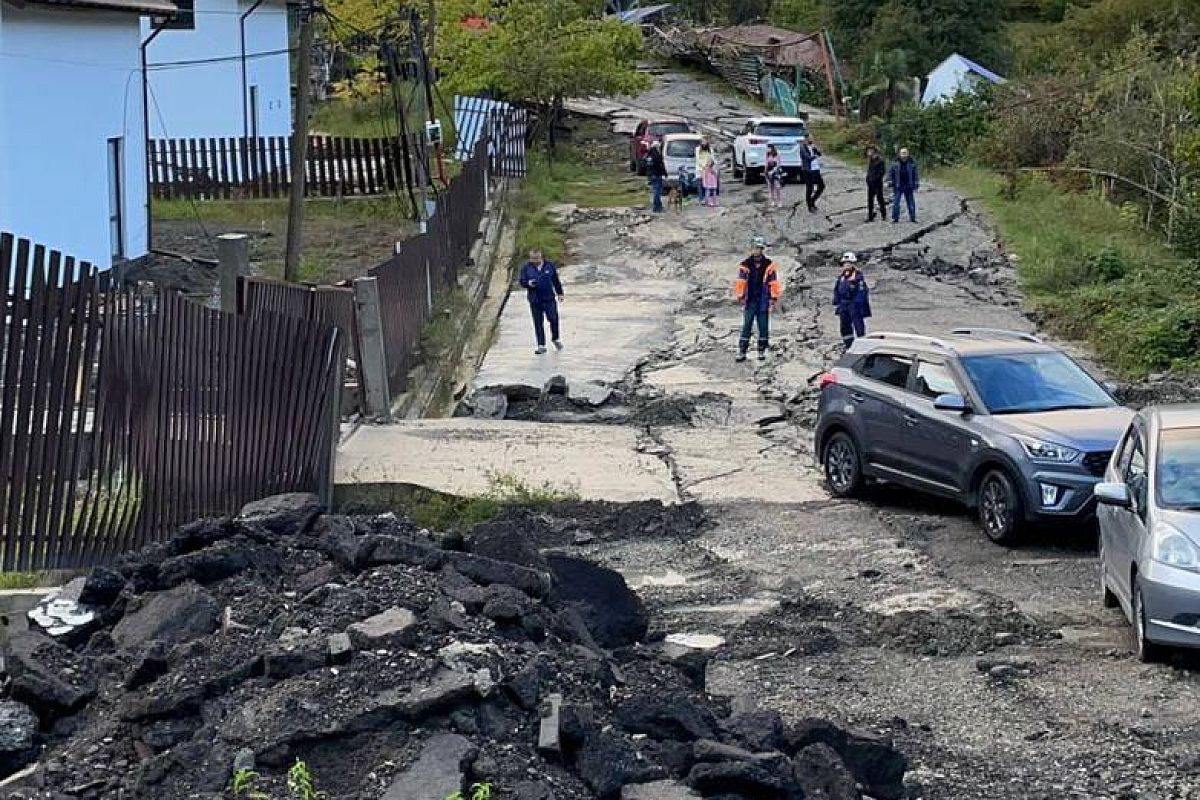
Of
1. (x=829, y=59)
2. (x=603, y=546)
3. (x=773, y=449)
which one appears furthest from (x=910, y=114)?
(x=603, y=546)

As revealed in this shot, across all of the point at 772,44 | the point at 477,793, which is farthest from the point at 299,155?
the point at 772,44

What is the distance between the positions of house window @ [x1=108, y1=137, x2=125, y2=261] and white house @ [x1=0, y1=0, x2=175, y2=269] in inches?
0.6

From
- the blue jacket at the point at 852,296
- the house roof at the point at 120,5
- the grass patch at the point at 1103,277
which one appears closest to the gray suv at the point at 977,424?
the blue jacket at the point at 852,296

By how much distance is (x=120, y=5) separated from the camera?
25.6m

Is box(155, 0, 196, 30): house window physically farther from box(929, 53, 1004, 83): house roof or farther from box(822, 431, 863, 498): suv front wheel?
box(822, 431, 863, 498): suv front wheel

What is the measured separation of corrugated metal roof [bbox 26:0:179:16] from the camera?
23.6 metres

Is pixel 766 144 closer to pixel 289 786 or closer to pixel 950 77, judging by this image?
pixel 950 77

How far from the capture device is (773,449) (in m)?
18.5

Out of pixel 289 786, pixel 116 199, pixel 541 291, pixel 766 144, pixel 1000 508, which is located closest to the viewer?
pixel 289 786

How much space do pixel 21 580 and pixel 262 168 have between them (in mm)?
31745

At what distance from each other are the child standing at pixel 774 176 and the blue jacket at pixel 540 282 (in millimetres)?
16972

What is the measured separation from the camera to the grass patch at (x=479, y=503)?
14461 millimetres

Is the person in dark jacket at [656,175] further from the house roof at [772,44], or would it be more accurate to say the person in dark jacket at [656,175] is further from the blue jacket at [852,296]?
the house roof at [772,44]

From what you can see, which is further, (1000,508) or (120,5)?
(120,5)
